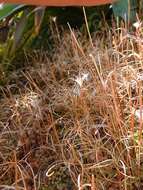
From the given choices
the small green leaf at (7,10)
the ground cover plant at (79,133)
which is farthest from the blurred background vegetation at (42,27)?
the ground cover plant at (79,133)

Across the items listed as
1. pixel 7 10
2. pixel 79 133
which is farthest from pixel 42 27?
pixel 79 133

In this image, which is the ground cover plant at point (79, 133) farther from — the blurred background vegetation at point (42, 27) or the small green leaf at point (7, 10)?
the blurred background vegetation at point (42, 27)

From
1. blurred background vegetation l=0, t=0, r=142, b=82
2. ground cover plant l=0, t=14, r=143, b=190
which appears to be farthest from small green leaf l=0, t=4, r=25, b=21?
ground cover plant l=0, t=14, r=143, b=190

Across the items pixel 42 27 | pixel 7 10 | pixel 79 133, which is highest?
pixel 7 10

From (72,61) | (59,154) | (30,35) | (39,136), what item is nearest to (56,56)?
(72,61)

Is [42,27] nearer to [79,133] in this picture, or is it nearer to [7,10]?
[7,10]

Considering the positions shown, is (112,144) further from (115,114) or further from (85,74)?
(85,74)

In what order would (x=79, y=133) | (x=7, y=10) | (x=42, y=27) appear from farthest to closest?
(x=42, y=27)
(x=7, y=10)
(x=79, y=133)

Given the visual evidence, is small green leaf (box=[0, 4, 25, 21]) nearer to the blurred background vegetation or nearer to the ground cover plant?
the blurred background vegetation

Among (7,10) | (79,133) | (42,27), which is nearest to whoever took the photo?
(79,133)
